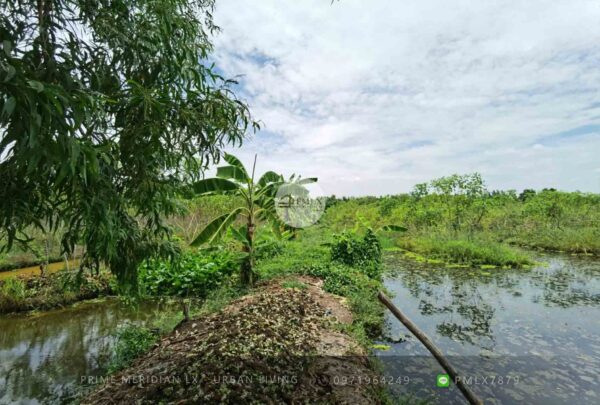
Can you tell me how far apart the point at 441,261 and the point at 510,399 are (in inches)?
325

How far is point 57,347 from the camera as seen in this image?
524 cm

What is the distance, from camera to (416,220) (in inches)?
648

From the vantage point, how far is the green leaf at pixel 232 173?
7.26m

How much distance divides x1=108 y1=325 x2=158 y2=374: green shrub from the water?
3205mm

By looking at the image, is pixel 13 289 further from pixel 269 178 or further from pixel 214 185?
pixel 269 178

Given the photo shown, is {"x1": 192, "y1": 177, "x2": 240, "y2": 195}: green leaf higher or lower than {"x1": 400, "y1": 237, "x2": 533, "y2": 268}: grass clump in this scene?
higher

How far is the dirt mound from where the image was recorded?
280 cm

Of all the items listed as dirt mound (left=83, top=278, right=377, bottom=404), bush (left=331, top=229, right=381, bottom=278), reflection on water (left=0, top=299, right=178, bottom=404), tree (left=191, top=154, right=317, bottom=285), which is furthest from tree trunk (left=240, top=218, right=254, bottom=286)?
bush (left=331, top=229, right=381, bottom=278)

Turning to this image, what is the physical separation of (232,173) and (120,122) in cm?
506

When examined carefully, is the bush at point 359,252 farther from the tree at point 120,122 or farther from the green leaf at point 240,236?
the tree at point 120,122

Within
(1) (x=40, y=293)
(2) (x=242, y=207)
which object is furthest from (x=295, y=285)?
(1) (x=40, y=293)

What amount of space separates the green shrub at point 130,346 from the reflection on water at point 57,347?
0.49 meters

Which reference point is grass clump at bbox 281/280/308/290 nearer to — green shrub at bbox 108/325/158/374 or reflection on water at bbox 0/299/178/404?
green shrub at bbox 108/325/158/374

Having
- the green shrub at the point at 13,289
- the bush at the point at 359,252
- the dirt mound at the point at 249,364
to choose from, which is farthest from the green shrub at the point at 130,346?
the bush at the point at 359,252
